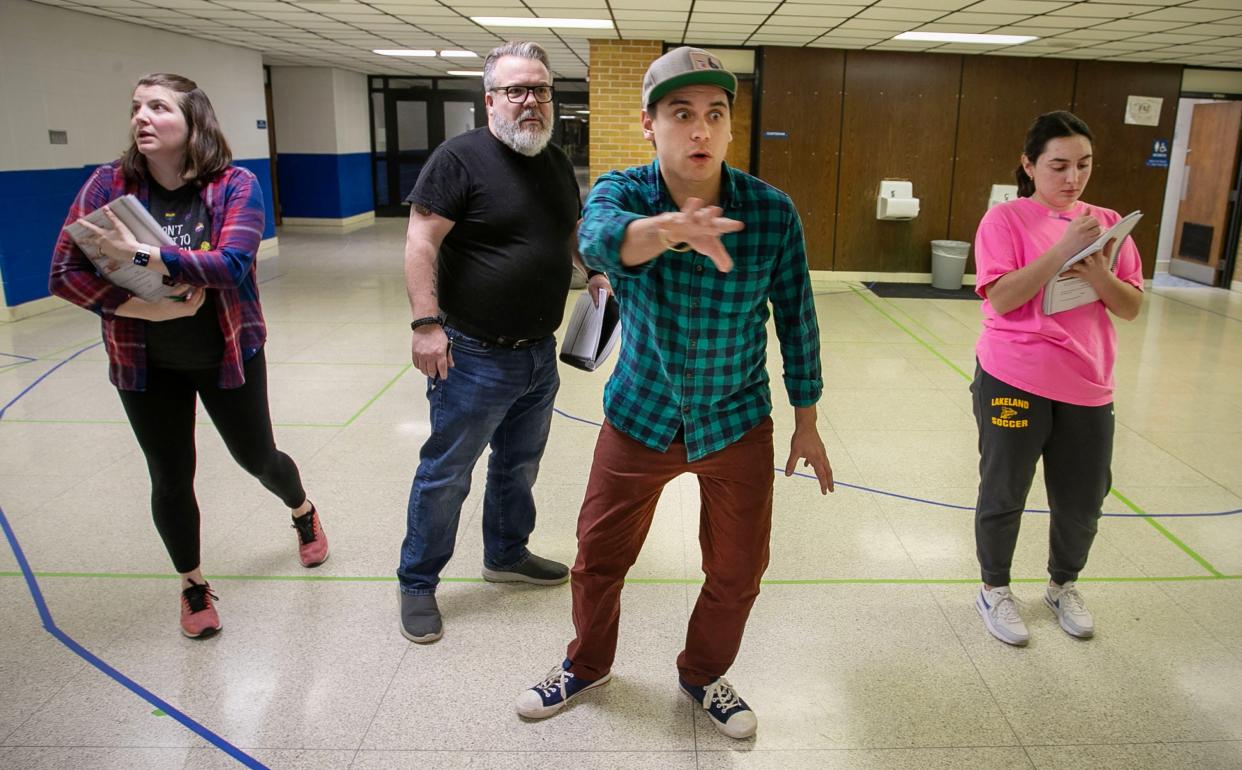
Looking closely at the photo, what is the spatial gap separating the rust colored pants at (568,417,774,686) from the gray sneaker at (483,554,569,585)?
70cm

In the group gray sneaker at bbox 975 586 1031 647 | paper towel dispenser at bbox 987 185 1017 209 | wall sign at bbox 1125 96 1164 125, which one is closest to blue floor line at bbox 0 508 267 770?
gray sneaker at bbox 975 586 1031 647

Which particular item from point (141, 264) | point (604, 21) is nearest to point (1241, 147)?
point (604, 21)

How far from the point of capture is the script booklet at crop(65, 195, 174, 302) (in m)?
2.03

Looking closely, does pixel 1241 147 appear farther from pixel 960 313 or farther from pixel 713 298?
pixel 713 298

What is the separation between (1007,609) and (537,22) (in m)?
7.04

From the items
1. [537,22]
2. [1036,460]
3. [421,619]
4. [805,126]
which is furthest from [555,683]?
[805,126]

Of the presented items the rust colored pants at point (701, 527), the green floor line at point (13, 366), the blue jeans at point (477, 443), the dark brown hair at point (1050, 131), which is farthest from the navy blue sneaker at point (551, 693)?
the green floor line at point (13, 366)

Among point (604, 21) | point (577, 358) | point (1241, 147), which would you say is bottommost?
point (577, 358)

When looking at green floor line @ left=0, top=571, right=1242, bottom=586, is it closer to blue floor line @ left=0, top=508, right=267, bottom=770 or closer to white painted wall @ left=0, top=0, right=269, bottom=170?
blue floor line @ left=0, top=508, right=267, bottom=770

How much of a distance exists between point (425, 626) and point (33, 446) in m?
2.76

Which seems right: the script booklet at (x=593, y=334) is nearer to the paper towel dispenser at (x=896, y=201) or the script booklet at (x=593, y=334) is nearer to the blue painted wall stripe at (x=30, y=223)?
the blue painted wall stripe at (x=30, y=223)

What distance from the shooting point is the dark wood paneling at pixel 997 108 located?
9438 millimetres

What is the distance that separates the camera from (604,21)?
7711 mm

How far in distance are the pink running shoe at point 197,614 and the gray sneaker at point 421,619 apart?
1.82ft
